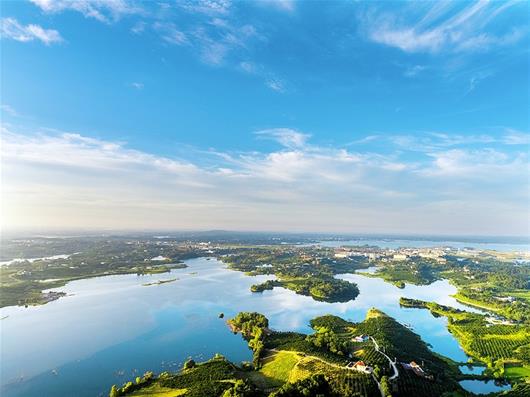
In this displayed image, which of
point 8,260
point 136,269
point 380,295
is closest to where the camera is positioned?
point 380,295

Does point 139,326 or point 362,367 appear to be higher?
Answer: point 362,367

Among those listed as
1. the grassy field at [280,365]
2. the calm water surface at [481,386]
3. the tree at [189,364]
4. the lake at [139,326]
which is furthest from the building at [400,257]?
the tree at [189,364]

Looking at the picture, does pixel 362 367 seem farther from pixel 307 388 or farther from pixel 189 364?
pixel 189 364

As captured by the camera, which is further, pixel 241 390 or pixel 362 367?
pixel 362 367

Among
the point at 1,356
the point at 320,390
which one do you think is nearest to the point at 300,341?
the point at 320,390

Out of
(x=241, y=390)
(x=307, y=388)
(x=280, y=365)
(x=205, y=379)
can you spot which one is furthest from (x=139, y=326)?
(x=307, y=388)

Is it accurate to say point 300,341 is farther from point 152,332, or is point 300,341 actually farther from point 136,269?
point 136,269
